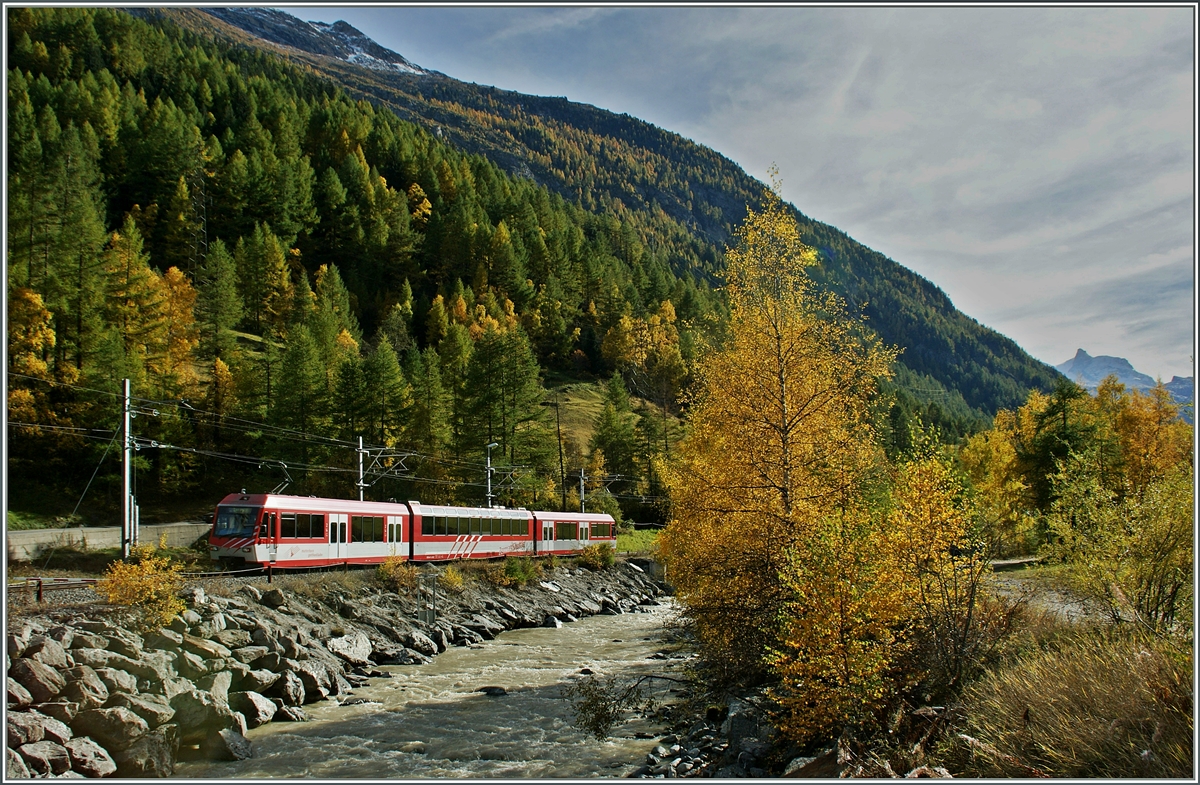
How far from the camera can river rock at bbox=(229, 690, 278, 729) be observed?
13.7 metres

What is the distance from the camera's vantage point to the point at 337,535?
25.2 meters

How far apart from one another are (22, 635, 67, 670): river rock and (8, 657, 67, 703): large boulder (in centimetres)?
36

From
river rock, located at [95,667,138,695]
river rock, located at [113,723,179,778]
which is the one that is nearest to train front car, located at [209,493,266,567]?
river rock, located at [95,667,138,695]

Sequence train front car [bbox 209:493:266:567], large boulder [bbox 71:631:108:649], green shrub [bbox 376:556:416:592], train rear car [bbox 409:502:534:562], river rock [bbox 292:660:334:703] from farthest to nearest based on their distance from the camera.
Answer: train rear car [bbox 409:502:534:562] → green shrub [bbox 376:556:416:592] → train front car [bbox 209:493:266:567] → river rock [bbox 292:660:334:703] → large boulder [bbox 71:631:108:649]

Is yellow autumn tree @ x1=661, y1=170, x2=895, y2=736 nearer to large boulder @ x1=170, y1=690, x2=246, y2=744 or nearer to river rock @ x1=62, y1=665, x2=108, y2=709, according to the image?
large boulder @ x1=170, y1=690, x2=246, y2=744

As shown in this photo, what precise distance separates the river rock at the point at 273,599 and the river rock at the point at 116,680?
23.2 ft

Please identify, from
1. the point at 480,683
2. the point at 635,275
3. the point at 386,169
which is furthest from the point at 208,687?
the point at 386,169

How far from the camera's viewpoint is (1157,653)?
7.18 meters

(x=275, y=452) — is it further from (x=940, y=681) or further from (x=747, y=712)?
(x=940, y=681)

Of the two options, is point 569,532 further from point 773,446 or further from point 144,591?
point 773,446

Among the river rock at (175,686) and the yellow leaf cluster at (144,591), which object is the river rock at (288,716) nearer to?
the river rock at (175,686)

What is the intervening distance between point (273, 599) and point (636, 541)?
33.5 metres

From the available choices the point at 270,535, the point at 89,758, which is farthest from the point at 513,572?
the point at 89,758

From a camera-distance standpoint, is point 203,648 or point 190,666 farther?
point 203,648
